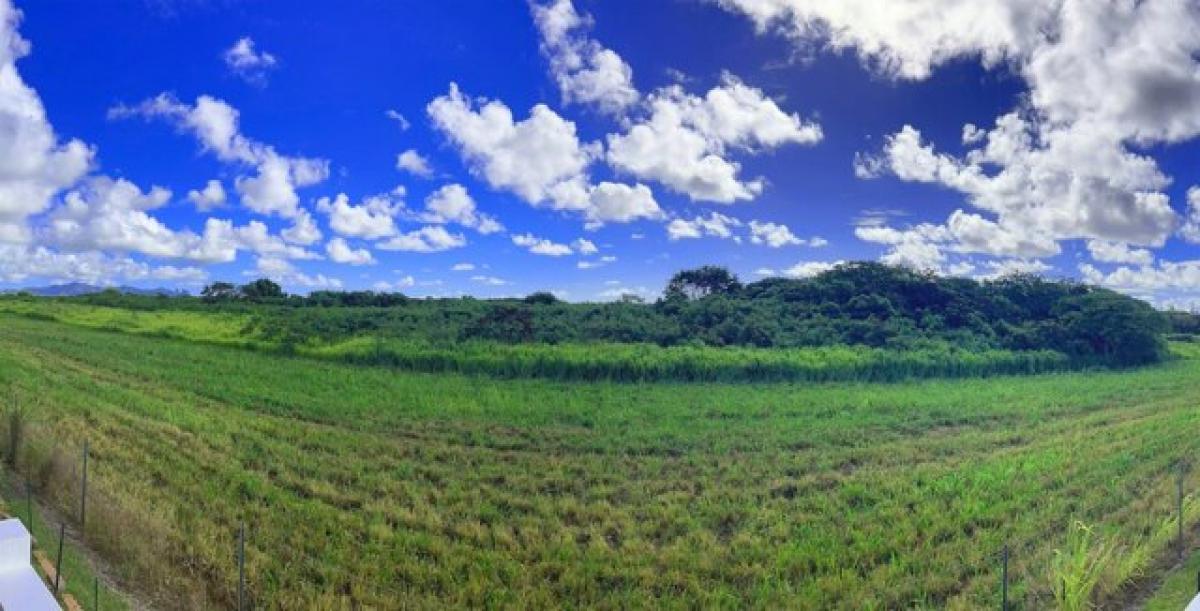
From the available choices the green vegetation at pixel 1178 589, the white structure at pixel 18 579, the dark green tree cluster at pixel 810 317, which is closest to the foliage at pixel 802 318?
the dark green tree cluster at pixel 810 317

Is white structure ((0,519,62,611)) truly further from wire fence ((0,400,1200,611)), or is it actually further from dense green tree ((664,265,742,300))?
dense green tree ((664,265,742,300))

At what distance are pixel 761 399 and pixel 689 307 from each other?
4463mm

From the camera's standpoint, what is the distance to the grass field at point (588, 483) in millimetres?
5344

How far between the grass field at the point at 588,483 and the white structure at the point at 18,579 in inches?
98.3

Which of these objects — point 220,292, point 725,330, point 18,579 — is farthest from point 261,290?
point 18,579

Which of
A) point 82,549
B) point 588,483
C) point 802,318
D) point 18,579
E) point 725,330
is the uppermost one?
point 802,318

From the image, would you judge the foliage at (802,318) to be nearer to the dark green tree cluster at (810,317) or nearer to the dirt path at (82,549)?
the dark green tree cluster at (810,317)

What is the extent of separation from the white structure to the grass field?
2.50 m

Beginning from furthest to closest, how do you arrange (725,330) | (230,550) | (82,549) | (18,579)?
(725,330)
(82,549)
(230,550)
(18,579)

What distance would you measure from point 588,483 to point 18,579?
5.13 m

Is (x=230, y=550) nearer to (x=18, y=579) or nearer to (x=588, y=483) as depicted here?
(x=588, y=483)

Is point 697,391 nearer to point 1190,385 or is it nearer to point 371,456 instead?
point 371,456

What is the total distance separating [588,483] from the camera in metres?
7.31

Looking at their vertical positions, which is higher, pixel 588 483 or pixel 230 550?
pixel 588 483
